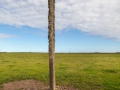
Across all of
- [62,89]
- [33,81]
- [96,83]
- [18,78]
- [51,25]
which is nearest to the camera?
[51,25]

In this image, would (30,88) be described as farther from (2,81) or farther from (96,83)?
(96,83)

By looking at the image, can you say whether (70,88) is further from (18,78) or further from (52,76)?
(18,78)

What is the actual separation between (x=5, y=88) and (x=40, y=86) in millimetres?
2955

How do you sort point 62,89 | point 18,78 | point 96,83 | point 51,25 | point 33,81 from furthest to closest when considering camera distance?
point 18,78, point 33,81, point 96,83, point 62,89, point 51,25

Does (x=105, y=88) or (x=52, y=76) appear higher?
(x=52, y=76)

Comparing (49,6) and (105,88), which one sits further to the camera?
(105,88)

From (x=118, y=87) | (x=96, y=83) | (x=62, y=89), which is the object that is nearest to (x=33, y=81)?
(x=62, y=89)

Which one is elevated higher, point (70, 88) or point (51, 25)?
point (51, 25)

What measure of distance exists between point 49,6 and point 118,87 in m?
8.62

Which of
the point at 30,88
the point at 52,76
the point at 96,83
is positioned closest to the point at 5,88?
the point at 30,88

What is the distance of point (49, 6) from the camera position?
14289 mm

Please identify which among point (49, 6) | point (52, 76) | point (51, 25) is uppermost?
point (49, 6)

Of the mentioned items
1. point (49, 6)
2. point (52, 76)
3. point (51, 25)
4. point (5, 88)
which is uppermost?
point (49, 6)

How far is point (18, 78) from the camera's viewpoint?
Answer: 20.1 meters
